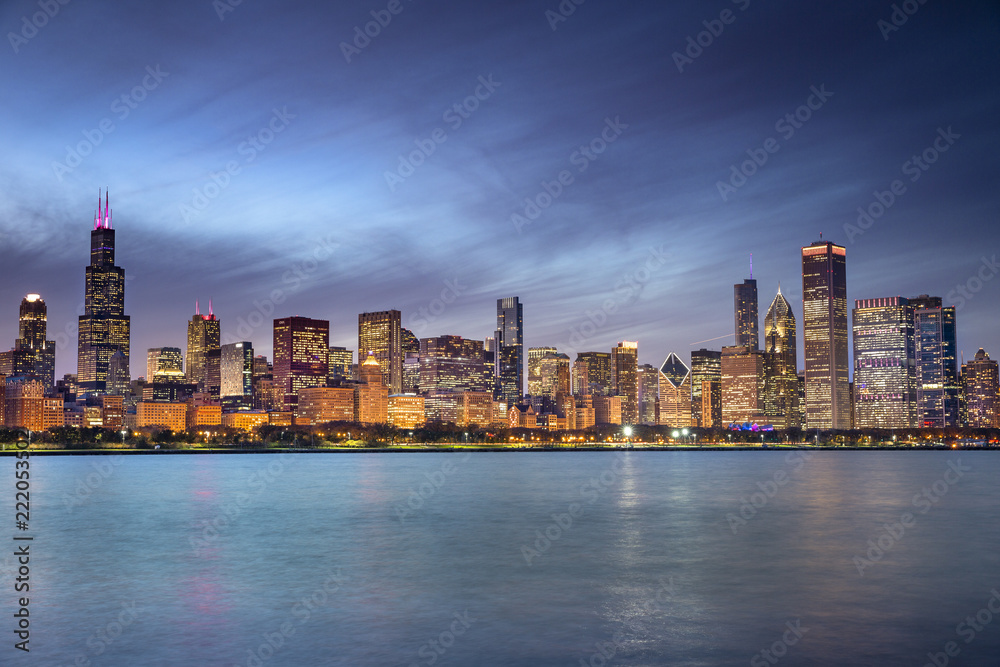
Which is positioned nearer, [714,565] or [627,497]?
[714,565]

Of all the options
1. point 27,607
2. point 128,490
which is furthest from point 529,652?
point 128,490

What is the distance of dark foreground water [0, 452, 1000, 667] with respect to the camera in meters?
25.3

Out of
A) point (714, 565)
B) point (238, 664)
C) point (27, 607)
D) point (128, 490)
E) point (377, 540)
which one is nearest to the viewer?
point (238, 664)

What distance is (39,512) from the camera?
70938 mm

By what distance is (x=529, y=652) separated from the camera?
2477cm

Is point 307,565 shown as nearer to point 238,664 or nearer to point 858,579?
point 238,664

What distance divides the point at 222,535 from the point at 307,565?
551 inches

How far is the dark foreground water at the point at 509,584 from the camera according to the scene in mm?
25297

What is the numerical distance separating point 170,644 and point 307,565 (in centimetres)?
1640

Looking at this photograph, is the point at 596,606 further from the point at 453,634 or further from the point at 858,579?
the point at 858,579

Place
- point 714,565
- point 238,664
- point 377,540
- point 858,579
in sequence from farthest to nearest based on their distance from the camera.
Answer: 1. point 377,540
2. point 714,565
3. point 858,579
4. point 238,664

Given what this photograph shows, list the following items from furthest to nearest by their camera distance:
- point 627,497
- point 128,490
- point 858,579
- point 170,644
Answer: point 128,490 → point 627,497 → point 858,579 → point 170,644

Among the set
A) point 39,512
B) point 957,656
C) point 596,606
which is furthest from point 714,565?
point 39,512

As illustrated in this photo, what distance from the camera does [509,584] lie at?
36.3m
